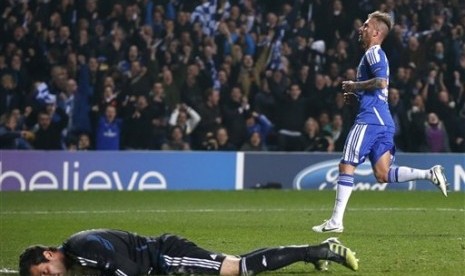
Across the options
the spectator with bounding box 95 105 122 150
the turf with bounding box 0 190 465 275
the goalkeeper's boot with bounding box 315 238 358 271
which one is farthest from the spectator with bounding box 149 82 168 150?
the goalkeeper's boot with bounding box 315 238 358 271

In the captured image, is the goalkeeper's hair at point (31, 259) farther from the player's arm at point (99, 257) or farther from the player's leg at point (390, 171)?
the player's leg at point (390, 171)

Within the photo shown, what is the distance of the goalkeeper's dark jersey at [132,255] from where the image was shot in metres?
7.57

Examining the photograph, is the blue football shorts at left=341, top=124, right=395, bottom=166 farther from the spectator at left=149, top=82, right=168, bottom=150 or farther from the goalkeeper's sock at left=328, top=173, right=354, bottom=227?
the spectator at left=149, top=82, right=168, bottom=150

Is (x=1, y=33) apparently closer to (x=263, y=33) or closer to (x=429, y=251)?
(x=263, y=33)

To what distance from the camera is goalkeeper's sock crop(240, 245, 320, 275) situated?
8.05 metres

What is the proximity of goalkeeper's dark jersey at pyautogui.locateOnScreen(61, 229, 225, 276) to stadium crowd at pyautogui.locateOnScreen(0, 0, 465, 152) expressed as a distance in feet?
40.1

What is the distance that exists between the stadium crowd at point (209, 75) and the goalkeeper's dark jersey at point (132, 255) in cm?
1222

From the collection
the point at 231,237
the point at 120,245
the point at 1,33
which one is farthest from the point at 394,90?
the point at 120,245

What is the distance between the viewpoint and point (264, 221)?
14.2 metres

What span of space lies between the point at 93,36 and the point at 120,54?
2.23 ft

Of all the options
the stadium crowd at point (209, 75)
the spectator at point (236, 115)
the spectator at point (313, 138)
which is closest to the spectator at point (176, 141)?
the stadium crowd at point (209, 75)

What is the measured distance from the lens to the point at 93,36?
850 inches

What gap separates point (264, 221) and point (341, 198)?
249 cm

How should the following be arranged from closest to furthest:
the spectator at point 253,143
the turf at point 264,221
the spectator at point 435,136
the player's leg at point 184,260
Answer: the player's leg at point 184,260
the turf at point 264,221
the spectator at point 253,143
the spectator at point 435,136
